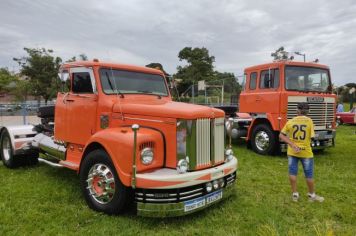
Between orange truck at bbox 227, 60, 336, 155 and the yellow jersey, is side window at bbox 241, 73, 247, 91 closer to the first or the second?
orange truck at bbox 227, 60, 336, 155

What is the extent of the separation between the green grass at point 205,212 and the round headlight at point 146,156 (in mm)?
866

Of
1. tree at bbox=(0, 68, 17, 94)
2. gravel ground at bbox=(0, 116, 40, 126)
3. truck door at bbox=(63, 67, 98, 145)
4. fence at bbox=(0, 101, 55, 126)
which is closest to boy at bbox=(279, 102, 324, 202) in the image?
truck door at bbox=(63, 67, 98, 145)

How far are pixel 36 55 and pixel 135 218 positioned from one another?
26598mm

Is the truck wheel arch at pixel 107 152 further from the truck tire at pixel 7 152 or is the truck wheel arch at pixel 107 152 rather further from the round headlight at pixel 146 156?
the truck tire at pixel 7 152

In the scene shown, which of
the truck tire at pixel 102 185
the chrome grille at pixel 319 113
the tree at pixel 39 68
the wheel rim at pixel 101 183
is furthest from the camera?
the tree at pixel 39 68

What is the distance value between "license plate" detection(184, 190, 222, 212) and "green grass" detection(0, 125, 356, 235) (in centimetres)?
27

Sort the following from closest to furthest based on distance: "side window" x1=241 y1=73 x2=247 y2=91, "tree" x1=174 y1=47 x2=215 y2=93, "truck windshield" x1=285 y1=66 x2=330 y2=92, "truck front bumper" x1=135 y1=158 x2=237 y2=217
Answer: "truck front bumper" x1=135 y1=158 x2=237 y2=217 < "truck windshield" x1=285 y1=66 x2=330 y2=92 < "side window" x1=241 y1=73 x2=247 y2=91 < "tree" x1=174 y1=47 x2=215 y2=93

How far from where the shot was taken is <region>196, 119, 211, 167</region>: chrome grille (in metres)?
4.73

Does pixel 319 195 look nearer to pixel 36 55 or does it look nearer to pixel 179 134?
pixel 179 134

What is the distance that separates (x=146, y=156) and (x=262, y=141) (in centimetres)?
647

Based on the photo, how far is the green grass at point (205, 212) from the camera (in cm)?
445

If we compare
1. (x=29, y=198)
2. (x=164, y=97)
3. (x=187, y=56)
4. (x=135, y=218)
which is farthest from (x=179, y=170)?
(x=187, y=56)

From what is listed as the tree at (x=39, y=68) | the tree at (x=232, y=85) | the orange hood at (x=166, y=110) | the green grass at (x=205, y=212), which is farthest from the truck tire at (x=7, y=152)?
the tree at (x=39, y=68)

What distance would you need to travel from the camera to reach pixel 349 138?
1432cm
